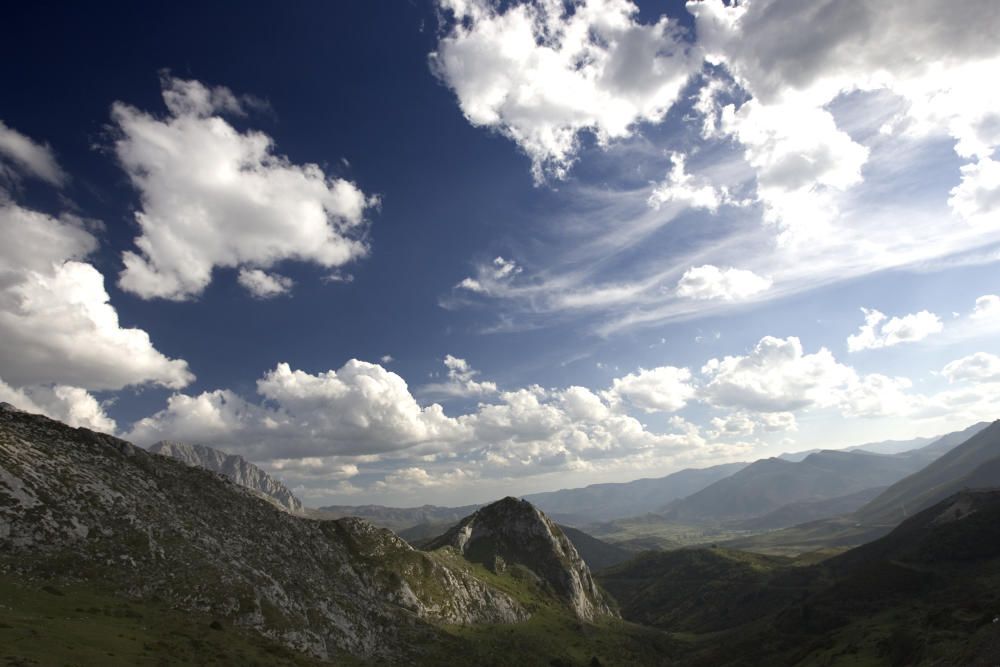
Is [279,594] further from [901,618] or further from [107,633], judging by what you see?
[901,618]

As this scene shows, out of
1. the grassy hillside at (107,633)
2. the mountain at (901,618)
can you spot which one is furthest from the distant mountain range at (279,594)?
the mountain at (901,618)

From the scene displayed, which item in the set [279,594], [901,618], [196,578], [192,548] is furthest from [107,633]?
[901,618]

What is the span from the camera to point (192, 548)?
75.1m

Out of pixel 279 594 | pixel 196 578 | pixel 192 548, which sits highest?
pixel 192 548

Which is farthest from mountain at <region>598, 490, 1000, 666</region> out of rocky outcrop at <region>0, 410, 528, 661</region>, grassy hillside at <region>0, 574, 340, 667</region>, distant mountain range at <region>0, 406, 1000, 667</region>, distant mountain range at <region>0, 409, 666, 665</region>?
grassy hillside at <region>0, 574, 340, 667</region>

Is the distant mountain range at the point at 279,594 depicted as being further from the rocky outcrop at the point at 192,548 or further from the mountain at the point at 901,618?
the mountain at the point at 901,618

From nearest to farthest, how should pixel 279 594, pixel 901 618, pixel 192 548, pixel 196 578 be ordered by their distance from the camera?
pixel 196 578, pixel 192 548, pixel 279 594, pixel 901 618

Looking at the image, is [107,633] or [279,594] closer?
[107,633]

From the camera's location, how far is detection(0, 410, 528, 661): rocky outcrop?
203 ft

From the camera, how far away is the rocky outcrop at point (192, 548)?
203 ft

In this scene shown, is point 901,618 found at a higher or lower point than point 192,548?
lower

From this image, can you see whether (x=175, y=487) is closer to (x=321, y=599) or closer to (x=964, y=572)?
(x=321, y=599)

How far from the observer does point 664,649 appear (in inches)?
6102

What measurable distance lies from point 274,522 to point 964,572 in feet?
600
